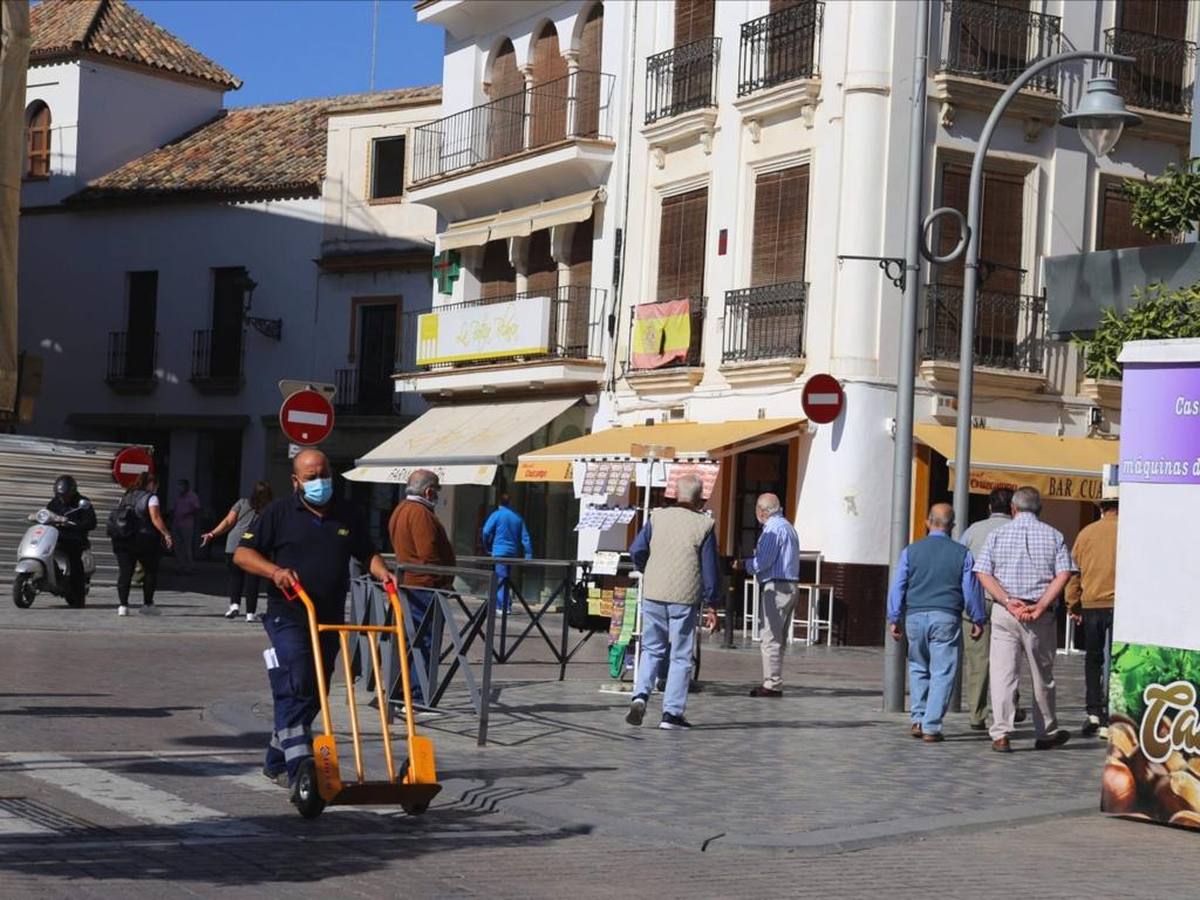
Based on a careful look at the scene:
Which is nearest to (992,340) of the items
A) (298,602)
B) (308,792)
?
(298,602)

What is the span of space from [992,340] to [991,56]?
384cm

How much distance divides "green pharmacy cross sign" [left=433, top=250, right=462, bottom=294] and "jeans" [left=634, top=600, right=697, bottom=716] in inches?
880

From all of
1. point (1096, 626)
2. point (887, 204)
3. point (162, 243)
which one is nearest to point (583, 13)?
point (887, 204)

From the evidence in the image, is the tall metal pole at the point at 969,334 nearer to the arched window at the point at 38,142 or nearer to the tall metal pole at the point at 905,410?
the tall metal pole at the point at 905,410

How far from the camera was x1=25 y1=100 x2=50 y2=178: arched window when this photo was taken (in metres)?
45.8

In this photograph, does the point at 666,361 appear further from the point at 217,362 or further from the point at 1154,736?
the point at 1154,736

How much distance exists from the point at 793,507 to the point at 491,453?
245 inches

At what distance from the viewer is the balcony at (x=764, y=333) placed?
26.7m

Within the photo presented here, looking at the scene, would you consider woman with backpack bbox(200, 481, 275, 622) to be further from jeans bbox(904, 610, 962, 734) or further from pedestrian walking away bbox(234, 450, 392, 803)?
pedestrian walking away bbox(234, 450, 392, 803)

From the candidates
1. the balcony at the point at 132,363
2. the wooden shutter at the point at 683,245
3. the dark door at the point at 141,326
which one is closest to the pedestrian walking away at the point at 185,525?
the balcony at the point at 132,363

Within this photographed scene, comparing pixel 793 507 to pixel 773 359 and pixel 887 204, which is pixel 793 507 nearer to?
pixel 773 359

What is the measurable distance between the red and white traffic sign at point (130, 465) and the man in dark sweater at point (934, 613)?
16.2m

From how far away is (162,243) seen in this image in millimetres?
44031

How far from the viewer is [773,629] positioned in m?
17.2
